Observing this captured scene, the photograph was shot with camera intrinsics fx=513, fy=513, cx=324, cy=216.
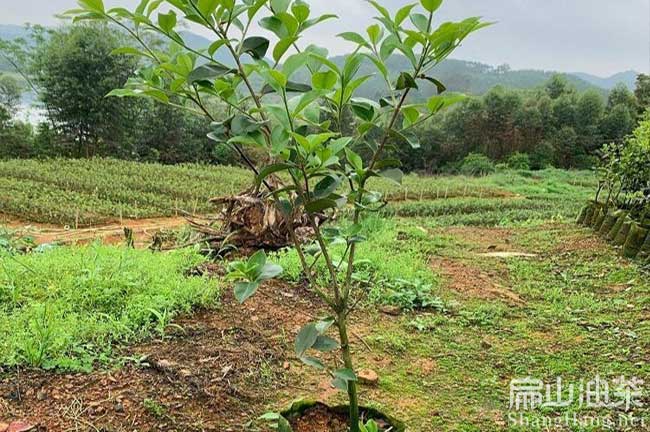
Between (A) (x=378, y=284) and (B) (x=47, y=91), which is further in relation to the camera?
(B) (x=47, y=91)

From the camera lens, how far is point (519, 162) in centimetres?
2406

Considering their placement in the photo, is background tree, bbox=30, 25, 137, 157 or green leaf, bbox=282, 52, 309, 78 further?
background tree, bbox=30, 25, 137, 157

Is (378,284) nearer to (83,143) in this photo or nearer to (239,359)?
(239,359)

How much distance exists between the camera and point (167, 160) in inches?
787

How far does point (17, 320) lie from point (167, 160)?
18.9 metres

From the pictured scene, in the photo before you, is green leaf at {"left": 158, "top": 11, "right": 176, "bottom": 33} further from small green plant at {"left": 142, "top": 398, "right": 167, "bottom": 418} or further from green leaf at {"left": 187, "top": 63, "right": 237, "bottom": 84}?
small green plant at {"left": 142, "top": 398, "right": 167, "bottom": 418}

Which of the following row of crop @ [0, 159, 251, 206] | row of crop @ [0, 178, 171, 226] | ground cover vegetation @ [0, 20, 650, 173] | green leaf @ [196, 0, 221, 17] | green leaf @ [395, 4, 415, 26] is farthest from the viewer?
ground cover vegetation @ [0, 20, 650, 173]

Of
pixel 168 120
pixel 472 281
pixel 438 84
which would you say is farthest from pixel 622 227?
pixel 168 120

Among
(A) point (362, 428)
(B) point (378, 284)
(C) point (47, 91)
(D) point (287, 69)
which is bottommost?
(C) point (47, 91)

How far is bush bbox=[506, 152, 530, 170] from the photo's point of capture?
23686 mm

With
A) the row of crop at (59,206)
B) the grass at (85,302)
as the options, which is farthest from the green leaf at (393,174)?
the row of crop at (59,206)

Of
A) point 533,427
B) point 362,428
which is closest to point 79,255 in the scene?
point 362,428

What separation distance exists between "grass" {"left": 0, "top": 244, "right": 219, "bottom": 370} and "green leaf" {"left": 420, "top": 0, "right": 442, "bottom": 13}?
1536 millimetres

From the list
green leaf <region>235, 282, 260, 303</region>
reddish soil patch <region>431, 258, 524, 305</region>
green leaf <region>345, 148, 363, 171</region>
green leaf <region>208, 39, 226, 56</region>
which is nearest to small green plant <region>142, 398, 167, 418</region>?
green leaf <region>235, 282, 260, 303</region>
